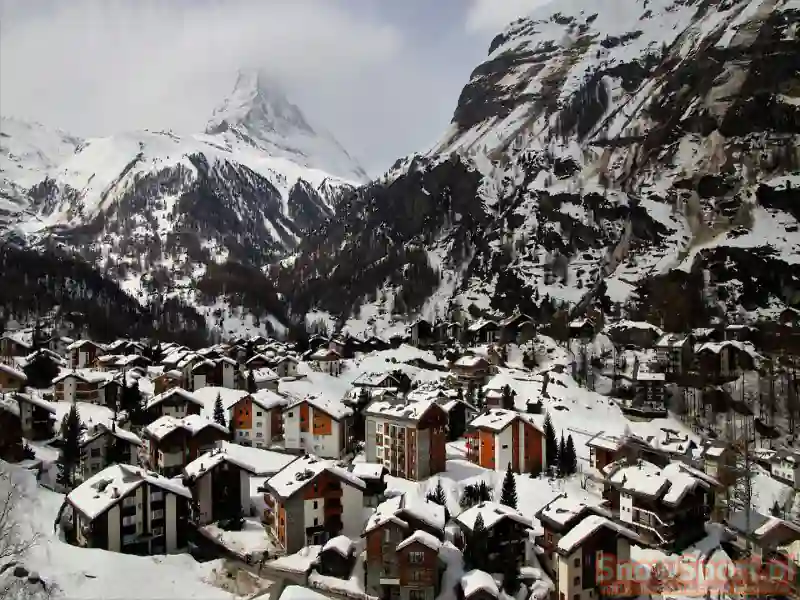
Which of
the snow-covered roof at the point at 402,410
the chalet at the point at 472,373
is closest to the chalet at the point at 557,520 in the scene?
the snow-covered roof at the point at 402,410

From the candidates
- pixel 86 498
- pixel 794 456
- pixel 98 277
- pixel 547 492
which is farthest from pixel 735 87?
pixel 98 277

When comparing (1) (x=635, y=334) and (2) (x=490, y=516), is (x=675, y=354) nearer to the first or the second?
(1) (x=635, y=334)

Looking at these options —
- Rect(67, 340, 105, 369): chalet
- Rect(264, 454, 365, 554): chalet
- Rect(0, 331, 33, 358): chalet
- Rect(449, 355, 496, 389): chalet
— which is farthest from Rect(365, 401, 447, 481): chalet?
Rect(0, 331, 33, 358): chalet

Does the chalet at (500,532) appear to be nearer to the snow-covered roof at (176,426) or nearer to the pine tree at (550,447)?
the pine tree at (550,447)

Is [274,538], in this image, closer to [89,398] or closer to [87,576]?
[87,576]

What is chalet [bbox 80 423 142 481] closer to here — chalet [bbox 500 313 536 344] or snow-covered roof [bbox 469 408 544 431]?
snow-covered roof [bbox 469 408 544 431]

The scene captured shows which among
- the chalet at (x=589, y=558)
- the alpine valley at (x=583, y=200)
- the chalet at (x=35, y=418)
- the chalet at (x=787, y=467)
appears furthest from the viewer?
the alpine valley at (x=583, y=200)
